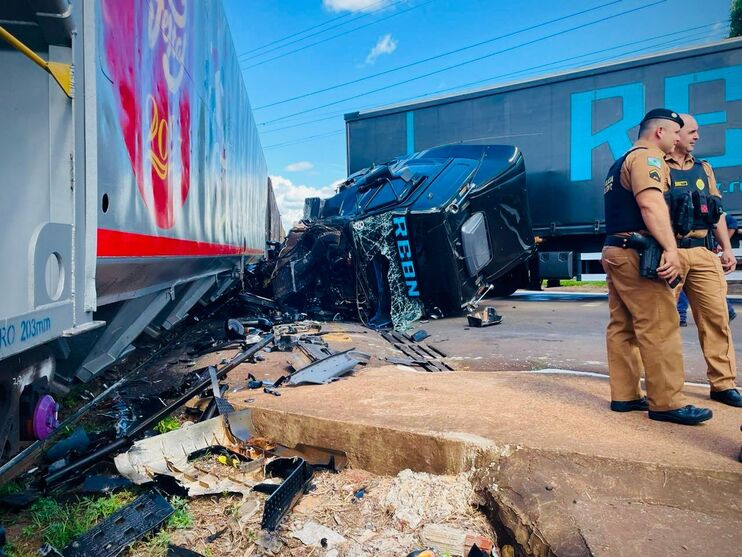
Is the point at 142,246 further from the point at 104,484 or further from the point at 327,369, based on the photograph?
the point at 327,369

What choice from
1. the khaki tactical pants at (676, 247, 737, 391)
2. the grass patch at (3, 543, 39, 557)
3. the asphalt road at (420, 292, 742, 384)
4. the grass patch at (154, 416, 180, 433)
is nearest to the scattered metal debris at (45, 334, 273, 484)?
the grass patch at (154, 416, 180, 433)

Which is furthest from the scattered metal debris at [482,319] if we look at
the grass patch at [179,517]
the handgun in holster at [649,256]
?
the grass patch at [179,517]

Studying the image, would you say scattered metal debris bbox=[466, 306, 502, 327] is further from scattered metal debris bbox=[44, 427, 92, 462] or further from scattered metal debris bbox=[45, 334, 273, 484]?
scattered metal debris bbox=[44, 427, 92, 462]

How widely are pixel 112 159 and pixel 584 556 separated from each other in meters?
2.19

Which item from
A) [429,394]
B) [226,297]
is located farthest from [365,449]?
[226,297]

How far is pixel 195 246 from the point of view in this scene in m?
3.40

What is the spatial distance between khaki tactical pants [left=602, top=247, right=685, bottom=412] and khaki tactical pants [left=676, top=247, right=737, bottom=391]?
1.09 ft

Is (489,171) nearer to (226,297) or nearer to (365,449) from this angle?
(226,297)

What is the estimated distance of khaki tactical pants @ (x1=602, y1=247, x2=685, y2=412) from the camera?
8.07 feet

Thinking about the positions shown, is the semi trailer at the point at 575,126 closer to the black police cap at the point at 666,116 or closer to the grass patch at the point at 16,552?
the black police cap at the point at 666,116

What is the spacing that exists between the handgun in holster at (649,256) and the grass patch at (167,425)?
2.71m

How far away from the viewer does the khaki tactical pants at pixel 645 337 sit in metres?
2.46

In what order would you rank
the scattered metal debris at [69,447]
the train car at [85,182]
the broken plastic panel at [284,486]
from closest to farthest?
the train car at [85,182]
the broken plastic panel at [284,486]
the scattered metal debris at [69,447]

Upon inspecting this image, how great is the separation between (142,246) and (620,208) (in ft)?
7.99
